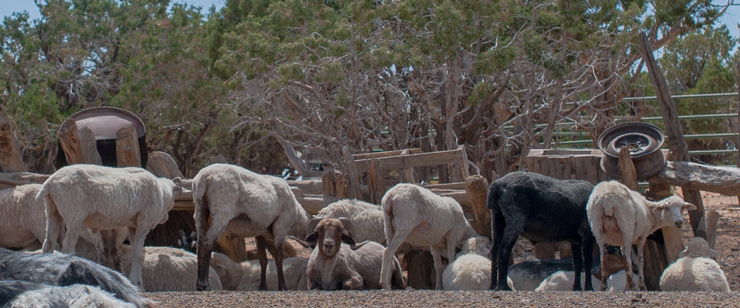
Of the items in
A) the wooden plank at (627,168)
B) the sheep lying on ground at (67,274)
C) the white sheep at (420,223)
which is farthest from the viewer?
the wooden plank at (627,168)

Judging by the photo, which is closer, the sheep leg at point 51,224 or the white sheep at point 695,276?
the white sheep at point 695,276

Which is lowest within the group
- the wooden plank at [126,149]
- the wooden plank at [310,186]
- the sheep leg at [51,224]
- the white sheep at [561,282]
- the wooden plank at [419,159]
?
the white sheep at [561,282]

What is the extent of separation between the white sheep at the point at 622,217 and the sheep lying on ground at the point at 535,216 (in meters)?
0.35

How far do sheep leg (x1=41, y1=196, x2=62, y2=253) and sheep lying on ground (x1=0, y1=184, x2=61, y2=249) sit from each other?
2.28 metres

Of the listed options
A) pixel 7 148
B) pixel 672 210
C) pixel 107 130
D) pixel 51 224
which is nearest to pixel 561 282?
pixel 672 210

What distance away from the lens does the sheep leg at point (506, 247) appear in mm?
8391

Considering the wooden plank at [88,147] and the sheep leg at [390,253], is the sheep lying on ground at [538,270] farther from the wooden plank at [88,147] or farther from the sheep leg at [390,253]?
the wooden plank at [88,147]

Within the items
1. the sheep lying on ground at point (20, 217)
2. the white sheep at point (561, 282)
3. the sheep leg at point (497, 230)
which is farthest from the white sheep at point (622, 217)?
the sheep lying on ground at point (20, 217)

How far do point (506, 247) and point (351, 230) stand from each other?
2.07 meters

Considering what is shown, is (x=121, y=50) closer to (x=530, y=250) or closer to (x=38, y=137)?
(x=38, y=137)

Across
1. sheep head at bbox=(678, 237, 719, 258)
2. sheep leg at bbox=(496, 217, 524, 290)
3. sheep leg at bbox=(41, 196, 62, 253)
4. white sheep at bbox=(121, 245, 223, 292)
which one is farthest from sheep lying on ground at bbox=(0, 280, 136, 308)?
sheep head at bbox=(678, 237, 719, 258)

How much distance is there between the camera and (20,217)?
10.7 m

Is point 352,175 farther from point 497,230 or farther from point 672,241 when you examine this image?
point 672,241

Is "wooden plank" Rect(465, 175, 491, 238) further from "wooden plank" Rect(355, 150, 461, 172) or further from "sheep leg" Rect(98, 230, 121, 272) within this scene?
"sheep leg" Rect(98, 230, 121, 272)
